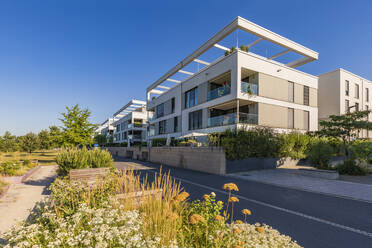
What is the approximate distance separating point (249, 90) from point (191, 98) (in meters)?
7.90

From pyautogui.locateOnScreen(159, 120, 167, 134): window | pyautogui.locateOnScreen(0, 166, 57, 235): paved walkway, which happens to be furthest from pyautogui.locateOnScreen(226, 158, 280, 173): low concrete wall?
pyautogui.locateOnScreen(159, 120, 167, 134): window

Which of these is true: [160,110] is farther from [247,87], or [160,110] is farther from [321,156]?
[321,156]

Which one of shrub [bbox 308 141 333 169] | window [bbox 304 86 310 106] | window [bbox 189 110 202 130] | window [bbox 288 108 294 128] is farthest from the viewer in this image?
window [bbox 189 110 202 130]

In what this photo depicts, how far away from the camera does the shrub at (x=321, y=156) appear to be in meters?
12.2

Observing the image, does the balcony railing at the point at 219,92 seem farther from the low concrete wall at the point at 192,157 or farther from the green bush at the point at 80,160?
the green bush at the point at 80,160

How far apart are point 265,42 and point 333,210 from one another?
16357mm

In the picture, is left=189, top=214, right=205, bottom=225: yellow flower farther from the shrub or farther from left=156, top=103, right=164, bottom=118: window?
left=156, top=103, right=164, bottom=118: window

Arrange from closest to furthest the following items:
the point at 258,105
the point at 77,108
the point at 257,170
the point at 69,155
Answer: the point at 69,155 < the point at 77,108 < the point at 257,170 < the point at 258,105

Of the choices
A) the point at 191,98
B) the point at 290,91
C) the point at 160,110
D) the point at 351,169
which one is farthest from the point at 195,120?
the point at 351,169

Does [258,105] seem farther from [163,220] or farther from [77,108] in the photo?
[163,220]

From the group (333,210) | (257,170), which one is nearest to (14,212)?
(333,210)

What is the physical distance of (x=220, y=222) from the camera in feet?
8.59

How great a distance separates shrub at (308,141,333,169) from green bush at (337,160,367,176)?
0.85 metres

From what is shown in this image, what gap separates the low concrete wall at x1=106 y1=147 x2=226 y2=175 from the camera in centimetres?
1249
